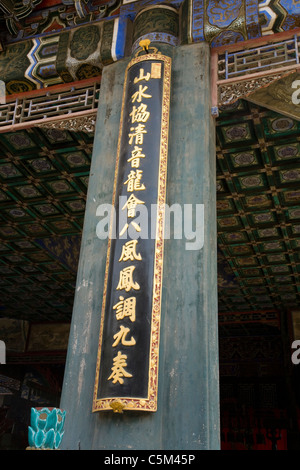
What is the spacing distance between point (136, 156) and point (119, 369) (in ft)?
5.56

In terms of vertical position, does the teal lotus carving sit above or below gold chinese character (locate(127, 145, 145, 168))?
below

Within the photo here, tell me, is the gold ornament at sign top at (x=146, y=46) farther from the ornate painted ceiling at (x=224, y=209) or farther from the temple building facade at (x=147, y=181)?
the ornate painted ceiling at (x=224, y=209)

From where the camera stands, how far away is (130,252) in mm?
3473

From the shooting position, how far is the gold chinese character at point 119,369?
3047mm

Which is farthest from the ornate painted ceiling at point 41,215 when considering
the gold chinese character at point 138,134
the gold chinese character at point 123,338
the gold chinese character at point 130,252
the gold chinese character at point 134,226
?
the gold chinese character at point 123,338

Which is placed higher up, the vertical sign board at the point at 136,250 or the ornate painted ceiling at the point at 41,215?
the ornate painted ceiling at the point at 41,215

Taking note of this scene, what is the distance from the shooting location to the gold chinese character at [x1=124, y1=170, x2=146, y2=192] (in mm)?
3718

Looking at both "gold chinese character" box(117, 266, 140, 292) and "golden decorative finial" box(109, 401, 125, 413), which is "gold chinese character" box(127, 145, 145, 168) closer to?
"gold chinese character" box(117, 266, 140, 292)

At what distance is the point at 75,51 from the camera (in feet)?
17.0

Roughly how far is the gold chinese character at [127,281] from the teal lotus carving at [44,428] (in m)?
1.12

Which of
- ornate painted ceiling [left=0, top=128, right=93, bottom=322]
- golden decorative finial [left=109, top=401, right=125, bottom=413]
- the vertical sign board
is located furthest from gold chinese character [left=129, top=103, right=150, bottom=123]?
ornate painted ceiling [left=0, top=128, right=93, bottom=322]

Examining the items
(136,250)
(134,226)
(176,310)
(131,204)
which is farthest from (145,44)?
(176,310)

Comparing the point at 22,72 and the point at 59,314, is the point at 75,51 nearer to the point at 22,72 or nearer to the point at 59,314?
the point at 22,72

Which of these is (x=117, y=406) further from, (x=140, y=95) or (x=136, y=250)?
(x=140, y=95)
